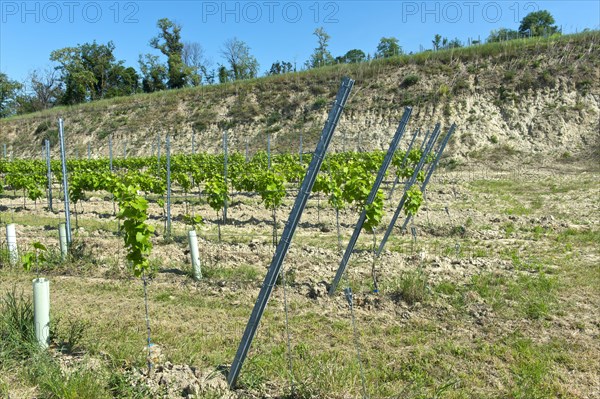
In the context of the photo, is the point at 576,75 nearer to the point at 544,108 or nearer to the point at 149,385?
the point at 544,108

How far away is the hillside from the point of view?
90.6 feet

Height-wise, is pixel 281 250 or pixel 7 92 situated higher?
pixel 7 92

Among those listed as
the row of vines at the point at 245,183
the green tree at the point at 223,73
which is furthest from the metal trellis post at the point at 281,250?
the green tree at the point at 223,73

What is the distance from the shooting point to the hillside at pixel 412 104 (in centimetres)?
2762

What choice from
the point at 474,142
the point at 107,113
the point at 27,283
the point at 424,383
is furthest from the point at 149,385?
the point at 107,113

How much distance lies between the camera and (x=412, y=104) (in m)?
31.5

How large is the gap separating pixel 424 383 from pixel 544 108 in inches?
1155

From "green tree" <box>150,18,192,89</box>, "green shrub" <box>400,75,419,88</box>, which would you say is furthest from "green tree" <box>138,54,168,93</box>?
"green shrub" <box>400,75,419,88</box>

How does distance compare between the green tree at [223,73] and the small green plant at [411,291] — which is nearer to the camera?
the small green plant at [411,291]

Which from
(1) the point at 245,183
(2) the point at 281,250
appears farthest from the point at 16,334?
(1) the point at 245,183

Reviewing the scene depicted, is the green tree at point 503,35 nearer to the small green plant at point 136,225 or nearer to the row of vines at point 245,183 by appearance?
the row of vines at point 245,183

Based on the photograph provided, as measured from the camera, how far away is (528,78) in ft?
97.5

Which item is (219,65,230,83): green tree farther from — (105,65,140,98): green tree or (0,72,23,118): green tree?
(0,72,23,118): green tree

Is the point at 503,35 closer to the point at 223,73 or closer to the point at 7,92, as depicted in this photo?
the point at 223,73
